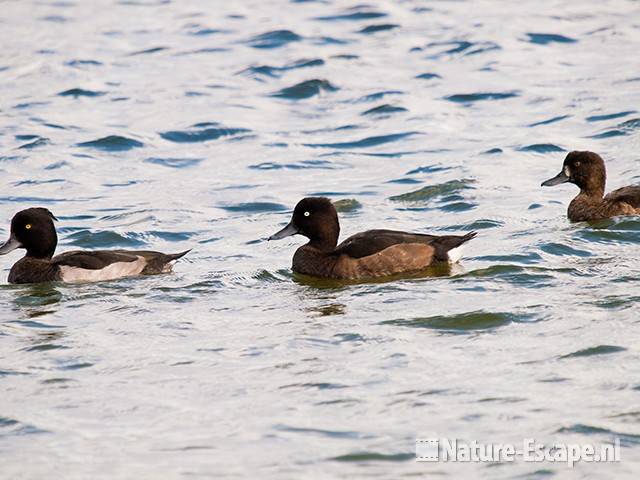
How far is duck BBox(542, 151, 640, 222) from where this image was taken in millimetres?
14961

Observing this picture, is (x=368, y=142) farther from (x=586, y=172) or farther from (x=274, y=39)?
(x=274, y=39)

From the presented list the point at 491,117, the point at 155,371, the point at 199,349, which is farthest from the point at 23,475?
the point at 491,117

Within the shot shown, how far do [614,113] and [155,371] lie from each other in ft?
41.1

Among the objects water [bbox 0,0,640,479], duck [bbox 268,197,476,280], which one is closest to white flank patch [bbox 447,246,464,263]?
duck [bbox 268,197,476,280]

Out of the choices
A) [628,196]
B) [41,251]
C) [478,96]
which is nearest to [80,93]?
[478,96]

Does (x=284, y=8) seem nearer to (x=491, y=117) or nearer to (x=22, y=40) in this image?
(x=22, y=40)

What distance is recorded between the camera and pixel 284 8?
30562 millimetres

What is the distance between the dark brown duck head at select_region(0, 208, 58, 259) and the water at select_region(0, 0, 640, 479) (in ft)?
1.84

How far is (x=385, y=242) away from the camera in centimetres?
1315

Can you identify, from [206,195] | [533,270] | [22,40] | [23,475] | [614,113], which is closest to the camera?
[23,475]

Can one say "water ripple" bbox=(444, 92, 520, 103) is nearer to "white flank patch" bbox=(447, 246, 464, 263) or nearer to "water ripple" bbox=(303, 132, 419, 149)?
"water ripple" bbox=(303, 132, 419, 149)

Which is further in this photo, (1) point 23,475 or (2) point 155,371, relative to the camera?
(2) point 155,371

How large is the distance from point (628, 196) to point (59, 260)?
20.0 feet

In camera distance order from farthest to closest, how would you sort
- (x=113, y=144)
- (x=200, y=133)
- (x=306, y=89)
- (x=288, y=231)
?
(x=306, y=89) < (x=200, y=133) < (x=113, y=144) < (x=288, y=231)
